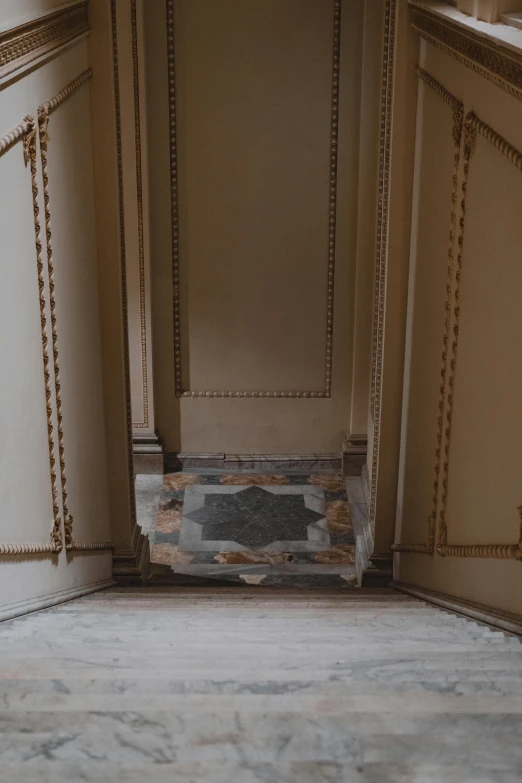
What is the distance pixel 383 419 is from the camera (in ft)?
13.5

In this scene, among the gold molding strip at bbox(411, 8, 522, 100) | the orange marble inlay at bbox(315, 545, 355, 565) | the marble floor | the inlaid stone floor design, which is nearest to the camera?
the marble floor

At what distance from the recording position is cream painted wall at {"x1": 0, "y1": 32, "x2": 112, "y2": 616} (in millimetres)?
2502

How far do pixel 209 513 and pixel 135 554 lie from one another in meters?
1.14

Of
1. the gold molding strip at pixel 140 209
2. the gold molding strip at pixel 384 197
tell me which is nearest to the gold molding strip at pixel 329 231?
the gold molding strip at pixel 140 209

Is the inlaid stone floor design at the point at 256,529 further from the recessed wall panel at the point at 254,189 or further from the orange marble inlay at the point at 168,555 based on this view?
the recessed wall panel at the point at 254,189

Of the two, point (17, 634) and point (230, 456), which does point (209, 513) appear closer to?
point (230, 456)

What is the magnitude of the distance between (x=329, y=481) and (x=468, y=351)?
2.96 m

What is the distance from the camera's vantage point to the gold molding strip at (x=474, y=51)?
7.38 ft

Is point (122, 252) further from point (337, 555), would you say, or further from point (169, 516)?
point (337, 555)

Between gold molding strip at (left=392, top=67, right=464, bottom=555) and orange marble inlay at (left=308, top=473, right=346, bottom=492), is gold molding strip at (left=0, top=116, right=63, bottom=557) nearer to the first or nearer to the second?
gold molding strip at (left=392, top=67, right=464, bottom=555)

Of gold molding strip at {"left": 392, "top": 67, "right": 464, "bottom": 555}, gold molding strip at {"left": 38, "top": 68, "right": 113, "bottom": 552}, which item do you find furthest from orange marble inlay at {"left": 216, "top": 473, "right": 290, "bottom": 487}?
gold molding strip at {"left": 38, "top": 68, "right": 113, "bottom": 552}

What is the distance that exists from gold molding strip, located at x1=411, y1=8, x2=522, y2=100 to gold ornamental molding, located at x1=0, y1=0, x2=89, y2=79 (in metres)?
1.25

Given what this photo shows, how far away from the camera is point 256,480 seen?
5863mm

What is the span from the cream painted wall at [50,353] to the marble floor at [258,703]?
1.10ft
